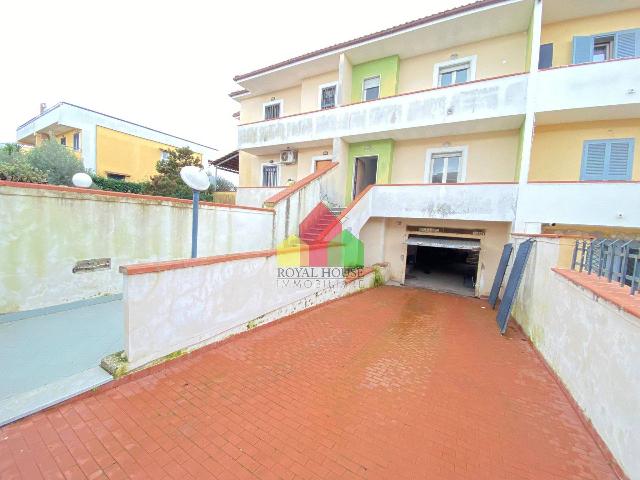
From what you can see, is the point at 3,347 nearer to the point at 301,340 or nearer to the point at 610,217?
the point at 301,340

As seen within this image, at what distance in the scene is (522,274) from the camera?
6.08 m

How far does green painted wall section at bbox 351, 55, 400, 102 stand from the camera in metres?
9.84

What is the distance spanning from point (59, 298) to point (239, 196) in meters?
8.04

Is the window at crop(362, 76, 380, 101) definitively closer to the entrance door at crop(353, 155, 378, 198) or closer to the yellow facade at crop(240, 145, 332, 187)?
the entrance door at crop(353, 155, 378, 198)

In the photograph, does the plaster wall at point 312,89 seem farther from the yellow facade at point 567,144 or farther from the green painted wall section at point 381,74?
the yellow facade at point 567,144

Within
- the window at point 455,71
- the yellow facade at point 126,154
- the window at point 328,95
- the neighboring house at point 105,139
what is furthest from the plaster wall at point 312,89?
the neighboring house at point 105,139

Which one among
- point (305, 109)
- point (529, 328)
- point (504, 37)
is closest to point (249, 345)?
point (529, 328)

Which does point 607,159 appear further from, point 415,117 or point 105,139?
point 105,139

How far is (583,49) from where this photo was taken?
7367 mm

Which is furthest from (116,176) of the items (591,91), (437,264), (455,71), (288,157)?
(591,91)

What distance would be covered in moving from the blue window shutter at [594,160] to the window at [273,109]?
40.0ft

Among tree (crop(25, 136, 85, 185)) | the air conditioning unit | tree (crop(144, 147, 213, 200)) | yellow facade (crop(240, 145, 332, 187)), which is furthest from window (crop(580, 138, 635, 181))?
tree (crop(25, 136, 85, 185))

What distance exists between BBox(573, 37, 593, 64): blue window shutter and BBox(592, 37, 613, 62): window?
0.29 metres

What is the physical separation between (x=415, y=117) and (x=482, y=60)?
319cm
